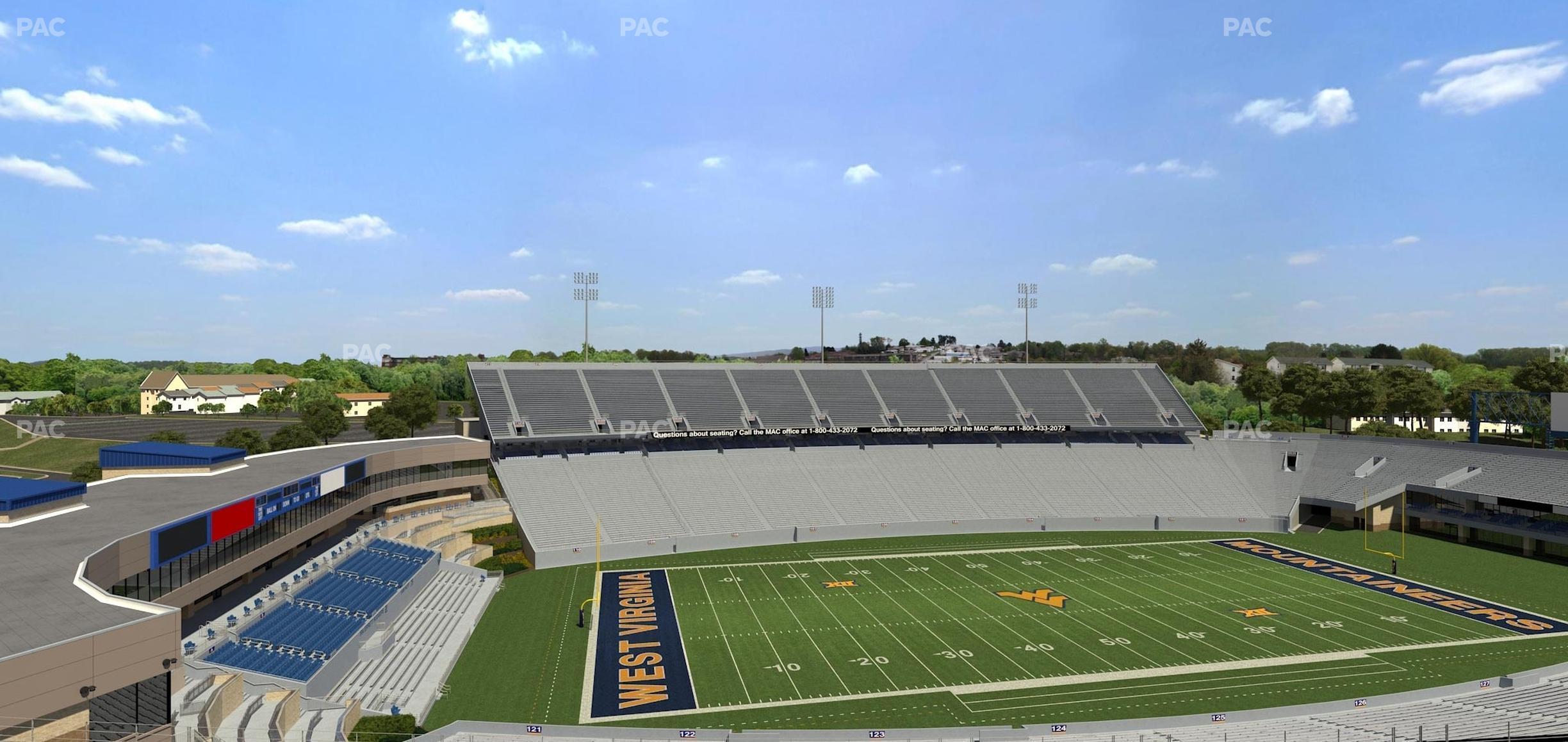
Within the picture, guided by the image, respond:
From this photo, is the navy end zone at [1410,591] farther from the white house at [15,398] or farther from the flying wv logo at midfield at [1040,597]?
the white house at [15,398]

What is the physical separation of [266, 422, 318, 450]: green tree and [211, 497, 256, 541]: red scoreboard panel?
112 feet

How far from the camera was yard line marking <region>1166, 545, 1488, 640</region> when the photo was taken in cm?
2911

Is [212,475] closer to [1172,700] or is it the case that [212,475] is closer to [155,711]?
[155,711]

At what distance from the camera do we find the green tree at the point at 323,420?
66.5m

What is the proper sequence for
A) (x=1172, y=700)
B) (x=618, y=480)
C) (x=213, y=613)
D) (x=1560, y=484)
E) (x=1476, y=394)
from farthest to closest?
(x=1476, y=394), (x=618, y=480), (x=1560, y=484), (x=213, y=613), (x=1172, y=700)

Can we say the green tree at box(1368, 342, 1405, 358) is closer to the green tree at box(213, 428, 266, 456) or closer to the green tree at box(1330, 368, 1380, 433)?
the green tree at box(1330, 368, 1380, 433)

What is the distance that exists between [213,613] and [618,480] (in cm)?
2209

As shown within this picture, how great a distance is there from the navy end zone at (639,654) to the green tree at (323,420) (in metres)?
43.0

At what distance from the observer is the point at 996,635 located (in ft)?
95.0

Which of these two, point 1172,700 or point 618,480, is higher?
point 618,480

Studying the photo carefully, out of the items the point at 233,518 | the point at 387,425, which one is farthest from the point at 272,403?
the point at 233,518

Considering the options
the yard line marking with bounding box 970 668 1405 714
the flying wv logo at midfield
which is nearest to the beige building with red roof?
the flying wv logo at midfield

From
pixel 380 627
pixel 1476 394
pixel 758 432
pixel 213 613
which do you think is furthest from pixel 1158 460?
pixel 213 613

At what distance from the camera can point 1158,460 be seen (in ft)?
178
